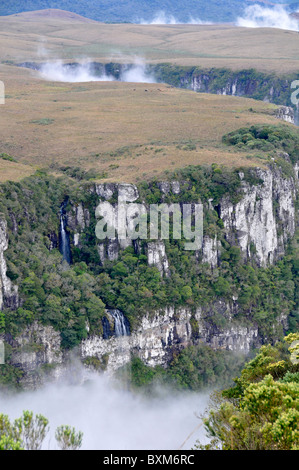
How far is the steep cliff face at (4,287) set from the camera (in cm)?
4634

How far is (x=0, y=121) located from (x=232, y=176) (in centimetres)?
3637

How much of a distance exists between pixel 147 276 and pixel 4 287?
13.2 m

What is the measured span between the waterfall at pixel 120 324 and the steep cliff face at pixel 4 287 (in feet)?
29.9

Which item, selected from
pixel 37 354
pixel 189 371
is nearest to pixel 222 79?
pixel 189 371

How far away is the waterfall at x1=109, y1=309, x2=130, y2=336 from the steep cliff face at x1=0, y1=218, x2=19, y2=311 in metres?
9.12

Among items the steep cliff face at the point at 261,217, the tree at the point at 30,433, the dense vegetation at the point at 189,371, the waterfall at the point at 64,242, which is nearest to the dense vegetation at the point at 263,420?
the tree at the point at 30,433

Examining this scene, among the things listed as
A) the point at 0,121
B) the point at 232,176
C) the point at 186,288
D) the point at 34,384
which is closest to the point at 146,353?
the point at 186,288

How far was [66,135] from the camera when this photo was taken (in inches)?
3081

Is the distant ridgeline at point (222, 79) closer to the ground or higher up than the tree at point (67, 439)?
higher up

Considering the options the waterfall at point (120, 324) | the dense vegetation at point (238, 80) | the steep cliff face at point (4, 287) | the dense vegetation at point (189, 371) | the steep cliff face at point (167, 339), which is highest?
the dense vegetation at point (238, 80)

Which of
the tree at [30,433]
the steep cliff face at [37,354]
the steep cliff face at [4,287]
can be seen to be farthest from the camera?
the steep cliff face at [37,354]

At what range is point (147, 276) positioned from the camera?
53.9 meters

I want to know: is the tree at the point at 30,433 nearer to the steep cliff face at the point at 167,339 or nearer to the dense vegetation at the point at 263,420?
the dense vegetation at the point at 263,420

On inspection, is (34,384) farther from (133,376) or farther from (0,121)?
(0,121)
